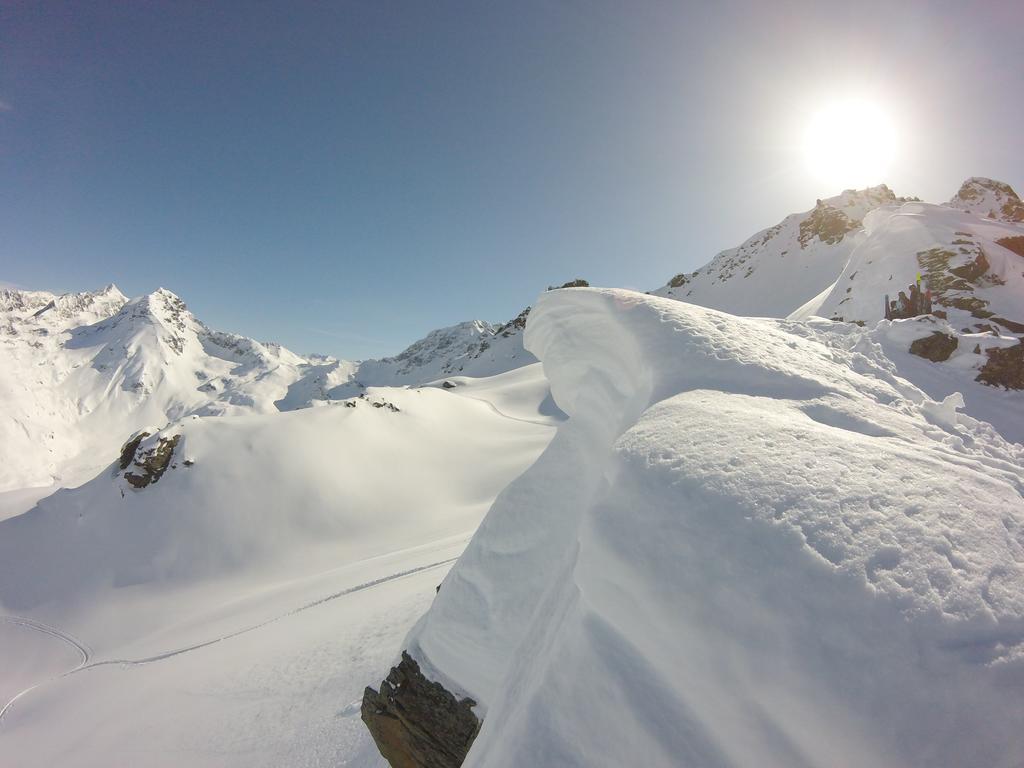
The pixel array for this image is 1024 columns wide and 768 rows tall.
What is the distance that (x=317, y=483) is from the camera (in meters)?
22.1

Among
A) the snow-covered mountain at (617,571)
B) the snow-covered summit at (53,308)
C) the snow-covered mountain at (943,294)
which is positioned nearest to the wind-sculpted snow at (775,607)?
the snow-covered mountain at (617,571)

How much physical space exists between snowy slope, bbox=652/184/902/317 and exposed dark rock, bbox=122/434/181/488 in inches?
2041

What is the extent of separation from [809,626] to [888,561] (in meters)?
0.64

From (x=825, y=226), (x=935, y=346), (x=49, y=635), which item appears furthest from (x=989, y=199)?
(x=49, y=635)

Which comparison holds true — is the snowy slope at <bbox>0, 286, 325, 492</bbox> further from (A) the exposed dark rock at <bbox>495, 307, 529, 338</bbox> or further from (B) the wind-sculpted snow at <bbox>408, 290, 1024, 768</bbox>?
(B) the wind-sculpted snow at <bbox>408, 290, 1024, 768</bbox>

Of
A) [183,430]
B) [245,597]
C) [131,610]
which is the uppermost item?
[183,430]

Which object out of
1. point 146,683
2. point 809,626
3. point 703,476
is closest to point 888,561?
point 809,626

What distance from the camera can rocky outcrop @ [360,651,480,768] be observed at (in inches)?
185

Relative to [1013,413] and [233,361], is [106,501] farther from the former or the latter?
[233,361]

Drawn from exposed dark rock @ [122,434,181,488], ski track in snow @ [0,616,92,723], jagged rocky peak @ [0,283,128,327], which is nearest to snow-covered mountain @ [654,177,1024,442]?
ski track in snow @ [0,616,92,723]

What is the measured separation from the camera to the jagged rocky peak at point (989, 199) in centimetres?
4219

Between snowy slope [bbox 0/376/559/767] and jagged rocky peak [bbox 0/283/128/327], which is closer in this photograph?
snowy slope [bbox 0/376/559/767]

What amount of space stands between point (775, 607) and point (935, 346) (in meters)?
13.2

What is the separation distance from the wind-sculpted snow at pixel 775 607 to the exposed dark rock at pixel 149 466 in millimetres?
26225
